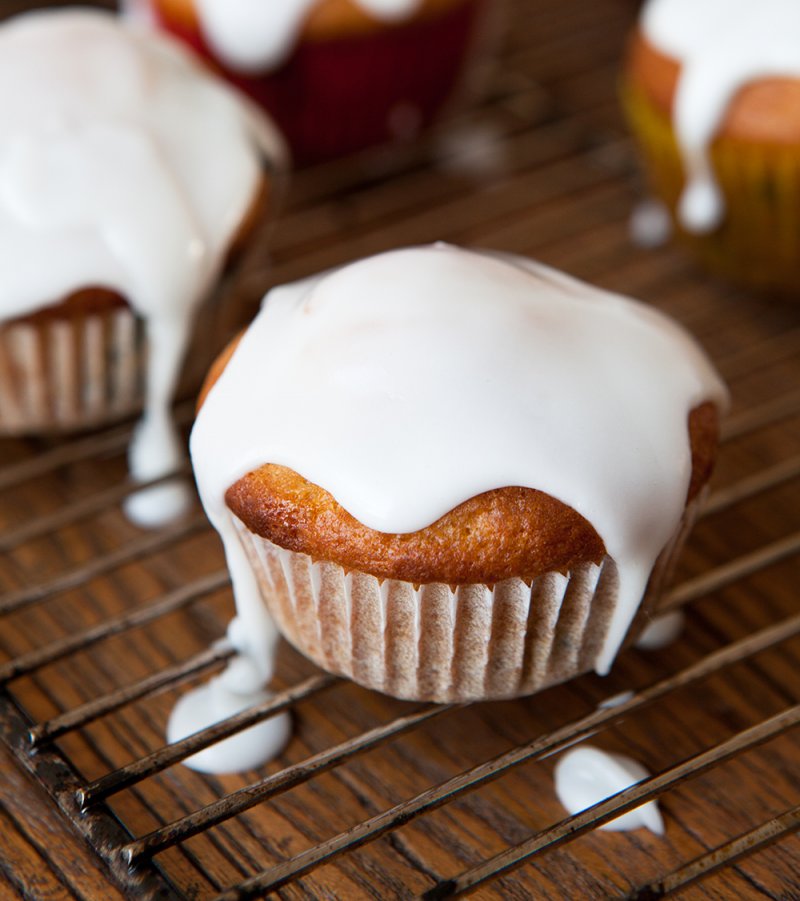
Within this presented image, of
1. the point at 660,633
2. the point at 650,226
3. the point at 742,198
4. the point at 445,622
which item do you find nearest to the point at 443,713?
the point at 445,622

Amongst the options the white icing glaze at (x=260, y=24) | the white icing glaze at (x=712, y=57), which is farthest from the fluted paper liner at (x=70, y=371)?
the white icing glaze at (x=712, y=57)

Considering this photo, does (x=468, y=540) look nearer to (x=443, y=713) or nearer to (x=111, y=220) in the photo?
(x=443, y=713)

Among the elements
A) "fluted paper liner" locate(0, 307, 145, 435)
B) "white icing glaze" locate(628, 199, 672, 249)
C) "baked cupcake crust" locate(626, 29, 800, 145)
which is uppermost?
"baked cupcake crust" locate(626, 29, 800, 145)

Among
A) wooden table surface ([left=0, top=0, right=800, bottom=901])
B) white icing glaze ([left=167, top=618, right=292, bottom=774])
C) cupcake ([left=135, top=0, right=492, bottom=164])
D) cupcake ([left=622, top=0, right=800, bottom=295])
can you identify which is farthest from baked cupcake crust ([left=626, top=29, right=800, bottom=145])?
white icing glaze ([left=167, top=618, right=292, bottom=774])

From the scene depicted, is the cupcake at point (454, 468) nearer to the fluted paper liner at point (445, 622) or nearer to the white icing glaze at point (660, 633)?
the fluted paper liner at point (445, 622)

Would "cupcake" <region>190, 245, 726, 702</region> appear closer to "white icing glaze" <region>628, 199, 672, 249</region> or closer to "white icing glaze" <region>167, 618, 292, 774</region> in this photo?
"white icing glaze" <region>167, 618, 292, 774</region>
